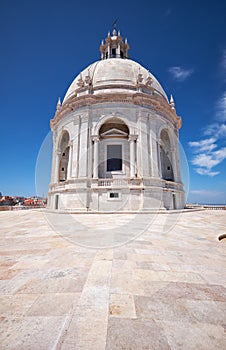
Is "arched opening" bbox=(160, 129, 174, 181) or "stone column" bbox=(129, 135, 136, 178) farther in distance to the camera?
"arched opening" bbox=(160, 129, 174, 181)

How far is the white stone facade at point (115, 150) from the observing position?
48.0ft

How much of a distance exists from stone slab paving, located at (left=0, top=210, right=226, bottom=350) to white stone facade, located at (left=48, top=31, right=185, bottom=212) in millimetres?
10900

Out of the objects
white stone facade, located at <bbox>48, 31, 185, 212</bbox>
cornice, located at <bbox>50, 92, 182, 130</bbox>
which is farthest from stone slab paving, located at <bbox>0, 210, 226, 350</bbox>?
cornice, located at <bbox>50, 92, 182, 130</bbox>

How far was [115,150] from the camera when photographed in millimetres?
17141

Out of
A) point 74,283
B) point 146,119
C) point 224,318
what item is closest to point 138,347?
point 224,318

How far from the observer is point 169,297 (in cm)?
202

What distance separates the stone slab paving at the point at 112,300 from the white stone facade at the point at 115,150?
35.8 ft

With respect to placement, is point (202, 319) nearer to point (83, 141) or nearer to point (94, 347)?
point (94, 347)

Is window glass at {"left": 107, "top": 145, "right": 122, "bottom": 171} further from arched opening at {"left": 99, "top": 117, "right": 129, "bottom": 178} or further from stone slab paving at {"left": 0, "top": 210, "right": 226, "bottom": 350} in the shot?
stone slab paving at {"left": 0, "top": 210, "right": 226, "bottom": 350}

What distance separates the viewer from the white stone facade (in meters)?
14.6

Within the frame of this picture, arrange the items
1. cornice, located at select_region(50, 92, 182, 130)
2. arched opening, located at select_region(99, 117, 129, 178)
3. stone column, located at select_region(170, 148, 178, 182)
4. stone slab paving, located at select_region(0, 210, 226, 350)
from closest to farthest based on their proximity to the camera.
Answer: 1. stone slab paving, located at select_region(0, 210, 226, 350)
2. arched opening, located at select_region(99, 117, 129, 178)
3. cornice, located at select_region(50, 92, 182, 130)
4. stone column, located at select_region(170, 148, 178, 182)

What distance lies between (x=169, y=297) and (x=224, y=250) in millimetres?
2893

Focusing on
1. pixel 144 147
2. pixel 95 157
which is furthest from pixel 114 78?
pixel 95 157

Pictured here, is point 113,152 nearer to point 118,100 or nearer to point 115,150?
point 115,150
